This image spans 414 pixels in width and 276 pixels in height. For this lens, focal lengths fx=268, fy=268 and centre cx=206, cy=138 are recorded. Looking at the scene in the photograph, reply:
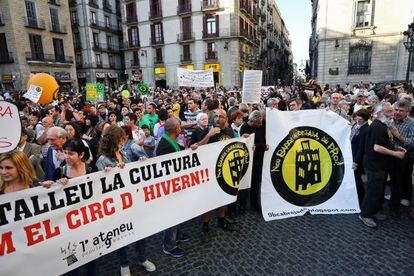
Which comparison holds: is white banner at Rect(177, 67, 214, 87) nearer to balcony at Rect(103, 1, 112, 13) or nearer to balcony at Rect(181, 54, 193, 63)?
balcony at Rect(181, 54, 193, 63)

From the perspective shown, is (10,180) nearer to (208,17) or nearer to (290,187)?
(290,187)

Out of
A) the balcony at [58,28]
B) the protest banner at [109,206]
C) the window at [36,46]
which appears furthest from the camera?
the balcony at [58,28]

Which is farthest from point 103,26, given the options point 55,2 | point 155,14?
point 155,14

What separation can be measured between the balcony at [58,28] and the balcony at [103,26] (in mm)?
6105

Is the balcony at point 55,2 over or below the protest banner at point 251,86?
over

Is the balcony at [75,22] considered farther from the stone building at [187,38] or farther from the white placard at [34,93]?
the white placard at [34,93]

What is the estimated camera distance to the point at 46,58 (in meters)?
29.0

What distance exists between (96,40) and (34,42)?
35.4ft

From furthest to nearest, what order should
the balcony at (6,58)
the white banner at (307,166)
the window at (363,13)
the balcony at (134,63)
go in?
the balcony at (134,63)
the balcony at (6,58)
the window at (363,13)
the white banner at (307,166)

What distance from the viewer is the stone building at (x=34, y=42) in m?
26.0

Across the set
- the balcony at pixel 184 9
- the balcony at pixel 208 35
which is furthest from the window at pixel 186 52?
the balcony at pixel 184 9

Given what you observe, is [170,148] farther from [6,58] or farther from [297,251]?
[6,58]

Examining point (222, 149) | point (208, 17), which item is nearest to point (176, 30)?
point (208, 17)

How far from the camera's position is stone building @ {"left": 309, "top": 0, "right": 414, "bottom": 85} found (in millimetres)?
A: 22703
